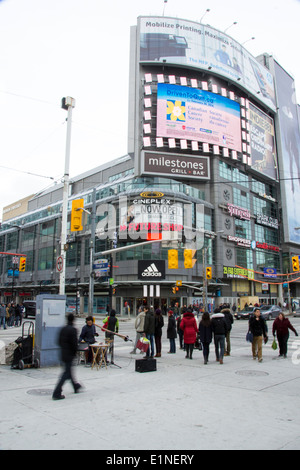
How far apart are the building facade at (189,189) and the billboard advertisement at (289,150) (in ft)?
1.36

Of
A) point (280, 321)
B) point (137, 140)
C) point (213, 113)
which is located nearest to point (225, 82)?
point (213, 113)

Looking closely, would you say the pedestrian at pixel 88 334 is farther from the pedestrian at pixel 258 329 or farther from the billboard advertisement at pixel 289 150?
the billboard advertisement at pixel 289 150

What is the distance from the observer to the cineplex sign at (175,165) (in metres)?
53.3

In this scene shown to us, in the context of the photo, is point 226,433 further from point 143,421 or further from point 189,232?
point 189,232

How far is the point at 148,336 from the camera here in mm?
12727

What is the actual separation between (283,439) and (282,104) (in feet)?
272

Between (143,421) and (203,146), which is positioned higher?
(203,146)

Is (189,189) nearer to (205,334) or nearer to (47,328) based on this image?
(205,334)

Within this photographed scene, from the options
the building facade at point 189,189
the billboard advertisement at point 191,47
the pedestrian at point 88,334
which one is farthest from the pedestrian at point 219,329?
the billboard advertisement at point 191,47

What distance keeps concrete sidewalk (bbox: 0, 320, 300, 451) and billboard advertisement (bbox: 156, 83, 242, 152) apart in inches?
1925

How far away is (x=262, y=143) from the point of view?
2746 inches

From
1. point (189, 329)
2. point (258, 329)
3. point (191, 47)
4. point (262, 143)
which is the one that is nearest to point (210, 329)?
point (189, 329)

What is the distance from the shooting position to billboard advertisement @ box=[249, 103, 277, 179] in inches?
2650

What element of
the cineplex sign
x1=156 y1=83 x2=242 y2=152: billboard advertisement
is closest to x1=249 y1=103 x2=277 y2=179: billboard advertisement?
x1=156 y1=83 x2=242 y2=152: billboard advertisement
